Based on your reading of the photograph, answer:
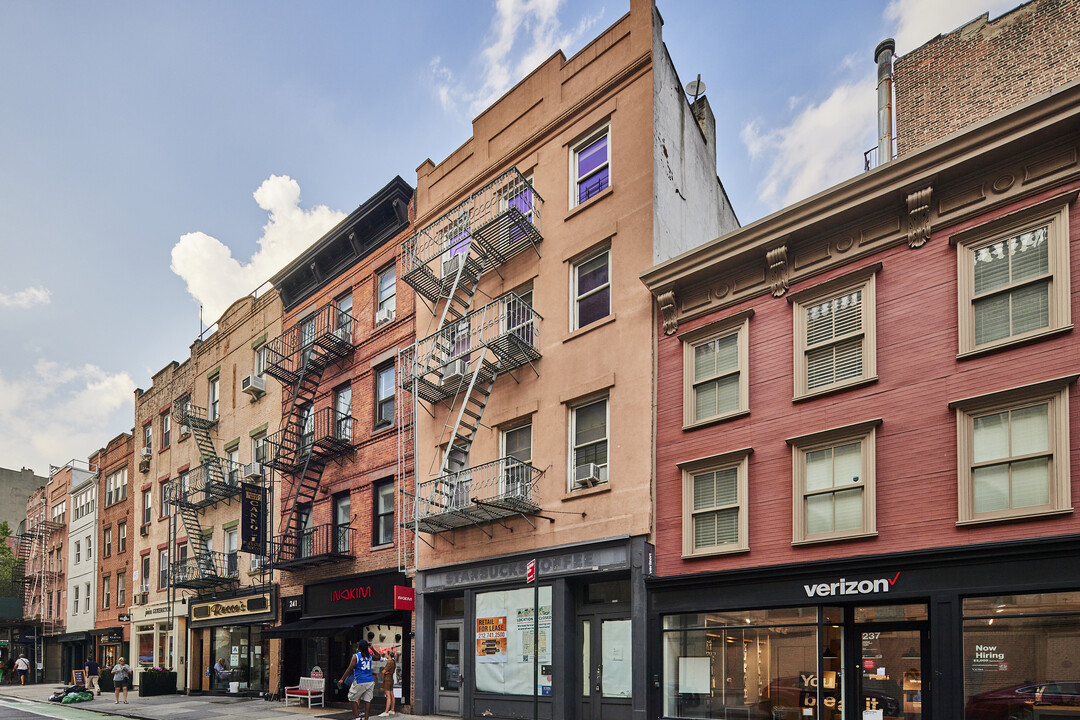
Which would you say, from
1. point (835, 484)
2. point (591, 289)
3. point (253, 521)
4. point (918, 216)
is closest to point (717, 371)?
point (835, 484)

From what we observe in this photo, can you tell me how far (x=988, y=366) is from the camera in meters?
12.2

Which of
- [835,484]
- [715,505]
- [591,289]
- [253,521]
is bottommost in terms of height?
[253,521]

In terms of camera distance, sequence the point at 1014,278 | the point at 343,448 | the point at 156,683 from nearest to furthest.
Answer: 1. the point at 1014,278
2. the point at 343,448
3. the point at 156,683

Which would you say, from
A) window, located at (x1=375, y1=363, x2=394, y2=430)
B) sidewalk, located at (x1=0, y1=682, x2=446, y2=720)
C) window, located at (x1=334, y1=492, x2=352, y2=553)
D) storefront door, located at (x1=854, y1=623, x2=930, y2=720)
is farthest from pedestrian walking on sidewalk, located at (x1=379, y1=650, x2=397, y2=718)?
storefront door, located at (x1=854, y1=623, x2=930, y2=720)

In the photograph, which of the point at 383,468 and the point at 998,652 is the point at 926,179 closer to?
the point at 998,652

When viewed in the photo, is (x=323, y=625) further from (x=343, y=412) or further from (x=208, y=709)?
(x=343, y=412)

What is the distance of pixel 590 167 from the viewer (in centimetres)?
1983

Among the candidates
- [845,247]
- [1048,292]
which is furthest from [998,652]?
[845,247]

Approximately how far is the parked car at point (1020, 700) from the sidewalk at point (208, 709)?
1252 cm

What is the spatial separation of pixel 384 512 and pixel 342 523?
251cm

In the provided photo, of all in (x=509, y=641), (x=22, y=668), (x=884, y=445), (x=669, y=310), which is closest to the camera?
(x=884, y=445)

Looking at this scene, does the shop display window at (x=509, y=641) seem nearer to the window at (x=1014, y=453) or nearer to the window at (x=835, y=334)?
the window at (x=835, y=334)

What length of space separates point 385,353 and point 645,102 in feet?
34.8

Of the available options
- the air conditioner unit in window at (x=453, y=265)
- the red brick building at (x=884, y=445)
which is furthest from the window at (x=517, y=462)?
the air conditioner unit in window at (x=453, y=265)
